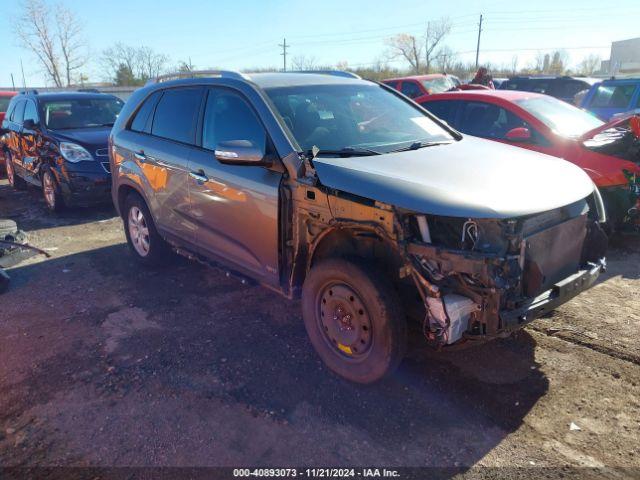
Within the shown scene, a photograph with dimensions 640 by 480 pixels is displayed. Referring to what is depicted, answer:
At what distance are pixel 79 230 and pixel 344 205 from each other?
562 centimetres

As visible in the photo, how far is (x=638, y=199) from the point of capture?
530cm

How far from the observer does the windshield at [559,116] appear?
5918 mm

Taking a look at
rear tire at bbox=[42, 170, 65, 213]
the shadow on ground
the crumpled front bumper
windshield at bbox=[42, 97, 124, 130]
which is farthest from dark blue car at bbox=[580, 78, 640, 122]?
rear tire at bbox=[42, 170, 65, 213]

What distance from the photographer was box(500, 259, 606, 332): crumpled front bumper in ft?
8.75

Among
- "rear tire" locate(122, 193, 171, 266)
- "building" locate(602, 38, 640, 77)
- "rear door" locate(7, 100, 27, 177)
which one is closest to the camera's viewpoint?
"rear tire" locate(122, 193, 171, 266)

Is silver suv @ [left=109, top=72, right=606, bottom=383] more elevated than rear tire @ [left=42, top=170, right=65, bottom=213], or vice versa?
silver suv @ [left=109, top=72, right=606, bottom=383]

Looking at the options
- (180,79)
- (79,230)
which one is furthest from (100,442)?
(79,230)

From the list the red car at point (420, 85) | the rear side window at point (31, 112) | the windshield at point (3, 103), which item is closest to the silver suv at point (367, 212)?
the rear side window at point (31, 112)

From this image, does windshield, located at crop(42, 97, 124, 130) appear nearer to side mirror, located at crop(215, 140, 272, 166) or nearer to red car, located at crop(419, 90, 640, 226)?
red car, located at crop(419, 90, 640, 226)

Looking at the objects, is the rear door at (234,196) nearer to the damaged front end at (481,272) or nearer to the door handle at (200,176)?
the door handle at (200,176)

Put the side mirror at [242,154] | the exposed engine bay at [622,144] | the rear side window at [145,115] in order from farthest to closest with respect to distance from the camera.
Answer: the exposed engine bay at [622,144]
the rear side window at [145,115]
the side mirror at [242,154]

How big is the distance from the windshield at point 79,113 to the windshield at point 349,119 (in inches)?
241

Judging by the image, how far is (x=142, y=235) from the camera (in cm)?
550

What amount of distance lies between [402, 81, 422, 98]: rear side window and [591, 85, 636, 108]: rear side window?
13.0 ft
